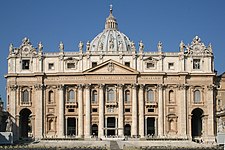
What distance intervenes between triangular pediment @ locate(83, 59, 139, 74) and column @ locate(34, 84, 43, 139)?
993 cm

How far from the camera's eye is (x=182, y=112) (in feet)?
363

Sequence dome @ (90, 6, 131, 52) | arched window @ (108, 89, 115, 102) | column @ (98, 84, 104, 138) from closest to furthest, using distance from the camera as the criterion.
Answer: column @ (98, 84, 104, 138), arched window @ (108, 89, 115, 102), dome @ (90, 6, 131, 52)

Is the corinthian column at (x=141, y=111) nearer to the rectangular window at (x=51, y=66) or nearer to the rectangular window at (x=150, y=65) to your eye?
the rectangular window at (x=150, y=65)

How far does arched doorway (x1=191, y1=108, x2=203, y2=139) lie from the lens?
381 ft

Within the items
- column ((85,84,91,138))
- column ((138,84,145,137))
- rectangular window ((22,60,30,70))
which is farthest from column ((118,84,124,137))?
rectangular window ((22,60,30,70))

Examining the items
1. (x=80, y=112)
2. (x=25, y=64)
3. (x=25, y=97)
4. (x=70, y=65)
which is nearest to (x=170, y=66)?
(x=70, y=65)

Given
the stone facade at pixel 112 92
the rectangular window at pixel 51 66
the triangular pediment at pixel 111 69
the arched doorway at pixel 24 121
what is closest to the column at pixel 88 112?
the stone facade at pixel 112 92

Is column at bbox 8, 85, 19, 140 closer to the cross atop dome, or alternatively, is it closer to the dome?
the dome

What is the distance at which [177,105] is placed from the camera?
4405 inches

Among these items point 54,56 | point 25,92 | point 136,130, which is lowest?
point 136,130

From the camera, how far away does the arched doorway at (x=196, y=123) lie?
116000 mm

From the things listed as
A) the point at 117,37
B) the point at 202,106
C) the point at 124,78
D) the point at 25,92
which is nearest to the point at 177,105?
the point at 202,106

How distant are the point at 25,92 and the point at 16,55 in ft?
25.7

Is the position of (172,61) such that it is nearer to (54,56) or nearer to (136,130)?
(136,130)
